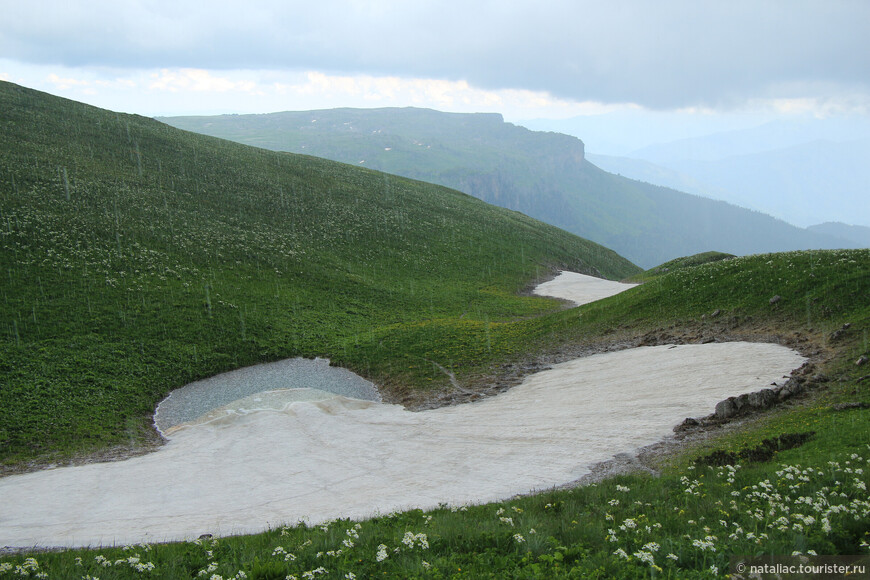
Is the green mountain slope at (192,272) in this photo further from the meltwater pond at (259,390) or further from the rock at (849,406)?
the rock at (849,406)

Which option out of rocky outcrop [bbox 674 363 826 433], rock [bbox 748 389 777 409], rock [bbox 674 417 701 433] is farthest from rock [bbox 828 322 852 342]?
rock [bbox 674 417 701 433]

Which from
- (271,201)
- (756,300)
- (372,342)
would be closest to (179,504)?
(372,342)

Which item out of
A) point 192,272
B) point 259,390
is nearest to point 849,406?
point 259,390

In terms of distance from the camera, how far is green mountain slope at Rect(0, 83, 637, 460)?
3847 centimetres

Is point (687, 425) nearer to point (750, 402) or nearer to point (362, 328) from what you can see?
point (750, 402)

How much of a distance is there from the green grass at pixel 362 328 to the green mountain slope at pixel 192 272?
303mm

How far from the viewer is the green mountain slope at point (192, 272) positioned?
126ft

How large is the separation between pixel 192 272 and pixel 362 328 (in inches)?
860

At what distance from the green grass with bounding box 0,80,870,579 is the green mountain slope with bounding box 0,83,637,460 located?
30 centimetres

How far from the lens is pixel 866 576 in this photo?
8625mm

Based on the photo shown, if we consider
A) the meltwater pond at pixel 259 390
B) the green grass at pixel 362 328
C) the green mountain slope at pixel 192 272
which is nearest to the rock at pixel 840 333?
the green grass at pixel 362 328

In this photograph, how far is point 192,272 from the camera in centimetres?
6041

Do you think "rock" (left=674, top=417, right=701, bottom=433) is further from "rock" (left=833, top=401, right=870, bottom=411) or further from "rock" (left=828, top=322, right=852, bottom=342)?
"rock" (left=828, top=322, right=852, bottom=342)

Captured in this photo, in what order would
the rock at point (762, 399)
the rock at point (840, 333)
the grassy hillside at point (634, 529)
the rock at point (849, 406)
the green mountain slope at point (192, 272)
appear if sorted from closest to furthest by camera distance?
1. the grassy hillside at point (634, 529)
2. the rock at point (849, 406)
3. the rock at point (762, 399)
4. the rock at point (840, 333)
5. the green mountain slope at point (192, 272)
